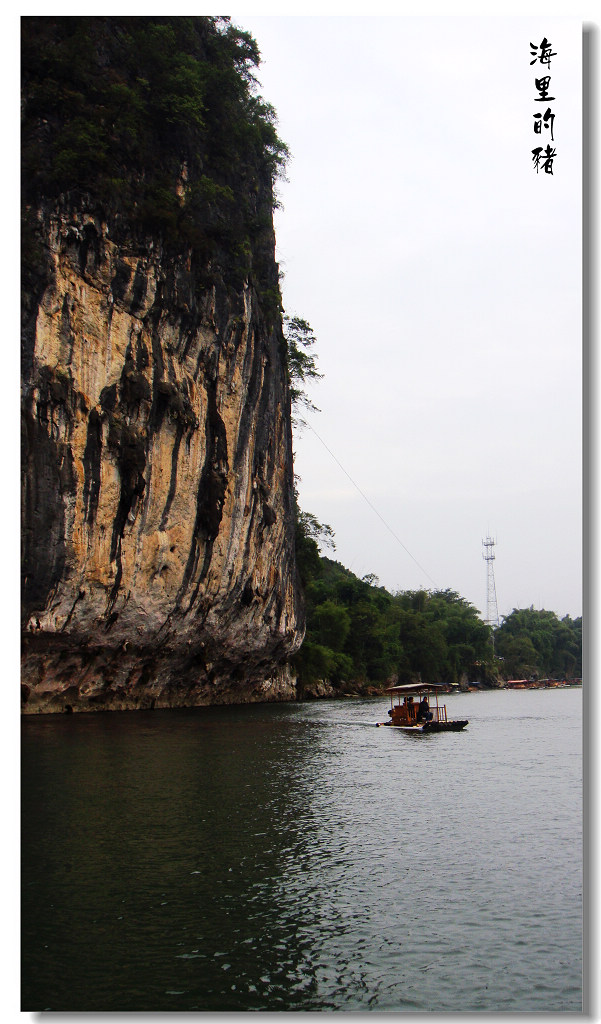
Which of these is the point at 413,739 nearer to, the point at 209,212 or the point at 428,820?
the point at 428,820

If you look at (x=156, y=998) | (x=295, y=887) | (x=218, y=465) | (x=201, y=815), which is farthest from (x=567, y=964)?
(x=218, y=465)

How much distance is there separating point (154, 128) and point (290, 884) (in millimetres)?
22641

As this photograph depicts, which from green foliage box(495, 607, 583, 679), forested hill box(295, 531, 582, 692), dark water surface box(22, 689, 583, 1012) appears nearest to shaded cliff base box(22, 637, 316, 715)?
dark water surface box(22, 689, 583, 1012)

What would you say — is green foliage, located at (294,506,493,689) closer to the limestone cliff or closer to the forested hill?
the forested hill

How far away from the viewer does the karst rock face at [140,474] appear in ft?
63.3

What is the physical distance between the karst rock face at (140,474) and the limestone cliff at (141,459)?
52 mm

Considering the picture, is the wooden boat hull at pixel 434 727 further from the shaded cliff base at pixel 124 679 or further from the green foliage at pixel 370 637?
the green foliage at pixel 370 637

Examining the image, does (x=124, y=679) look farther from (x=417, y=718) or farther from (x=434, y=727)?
(x=434, y=727)

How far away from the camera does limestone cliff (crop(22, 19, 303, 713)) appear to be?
63.2 ft

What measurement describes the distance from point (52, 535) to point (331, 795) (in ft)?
32.3

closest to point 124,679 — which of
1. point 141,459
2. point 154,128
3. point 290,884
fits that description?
point 141,459

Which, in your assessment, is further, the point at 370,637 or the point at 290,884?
the point at 370,637

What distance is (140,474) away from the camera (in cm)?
2202

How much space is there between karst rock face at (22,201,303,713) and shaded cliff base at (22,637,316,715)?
0.07m
